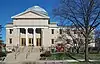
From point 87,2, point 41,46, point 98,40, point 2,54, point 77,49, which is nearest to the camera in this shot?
point 87,2

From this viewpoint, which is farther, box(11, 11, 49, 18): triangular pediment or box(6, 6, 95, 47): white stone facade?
box(11, 11, 49, 18): triangular pediment

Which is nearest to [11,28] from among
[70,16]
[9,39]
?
[9,39]

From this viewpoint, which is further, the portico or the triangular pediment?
the triangular pediment

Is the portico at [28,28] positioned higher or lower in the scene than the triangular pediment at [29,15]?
lower

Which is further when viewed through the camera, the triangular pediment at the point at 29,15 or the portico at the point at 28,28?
the triangular pediment at the point at 29,15

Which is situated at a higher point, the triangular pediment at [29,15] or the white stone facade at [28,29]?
the triangular pediment at [29,15]

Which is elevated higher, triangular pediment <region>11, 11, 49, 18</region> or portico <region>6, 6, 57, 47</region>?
triangular pediment <region>11, 11, 49, 18</region>

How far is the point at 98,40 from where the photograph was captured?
214ft

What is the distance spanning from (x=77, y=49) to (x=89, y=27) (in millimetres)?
24564

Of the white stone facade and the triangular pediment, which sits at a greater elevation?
the triangular pediment

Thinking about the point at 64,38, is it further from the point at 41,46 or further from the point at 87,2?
the point at 87,2

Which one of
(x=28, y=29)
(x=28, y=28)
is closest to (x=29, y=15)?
(x=28, y=28)

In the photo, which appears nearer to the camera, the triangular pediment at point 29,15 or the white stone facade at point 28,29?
the white stone facade at point 28,29

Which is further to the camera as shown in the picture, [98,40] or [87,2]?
[98,40]
